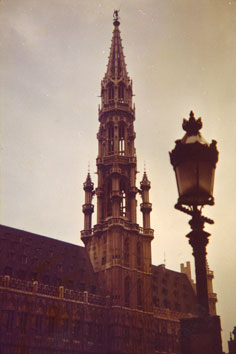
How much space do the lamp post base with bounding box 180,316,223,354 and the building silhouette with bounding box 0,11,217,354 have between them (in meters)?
51.1

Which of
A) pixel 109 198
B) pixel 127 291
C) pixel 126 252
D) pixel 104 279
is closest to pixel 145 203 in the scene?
pixel 109 198

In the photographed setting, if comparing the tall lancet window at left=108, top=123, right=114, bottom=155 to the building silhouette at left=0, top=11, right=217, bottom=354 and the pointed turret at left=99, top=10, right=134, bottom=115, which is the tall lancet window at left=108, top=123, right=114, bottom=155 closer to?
the building silhouette at left=0, top=11, right=217, bottom=354

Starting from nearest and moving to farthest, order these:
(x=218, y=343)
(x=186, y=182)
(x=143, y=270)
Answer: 1. (x=218, y=343)
2. (x=186, y=182)
3. (x=143, y=270)

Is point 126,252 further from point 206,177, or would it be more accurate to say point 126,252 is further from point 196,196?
point 206,177

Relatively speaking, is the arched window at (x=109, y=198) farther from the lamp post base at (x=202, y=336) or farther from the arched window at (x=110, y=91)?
the lamp post base at (x=202, y=336)

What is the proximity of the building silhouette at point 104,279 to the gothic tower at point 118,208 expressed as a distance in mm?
155

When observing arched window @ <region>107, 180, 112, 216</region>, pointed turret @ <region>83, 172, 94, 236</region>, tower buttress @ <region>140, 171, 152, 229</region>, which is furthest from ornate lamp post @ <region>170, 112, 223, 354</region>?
pointed turret @ <region>83, 172, 94, 236</region>

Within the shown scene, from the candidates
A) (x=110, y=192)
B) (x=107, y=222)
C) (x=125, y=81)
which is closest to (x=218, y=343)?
(x=107, y=222)

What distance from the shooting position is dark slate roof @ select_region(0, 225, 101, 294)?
60.8 meters

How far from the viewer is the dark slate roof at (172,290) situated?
78.6 m

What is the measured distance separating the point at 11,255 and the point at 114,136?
28259 millimetres

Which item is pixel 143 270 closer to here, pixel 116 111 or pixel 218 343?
pixel 116 111

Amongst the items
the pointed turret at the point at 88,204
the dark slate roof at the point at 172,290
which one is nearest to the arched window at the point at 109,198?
the pointed turret at the point at 88,204

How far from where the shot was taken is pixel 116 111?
3177 inches
